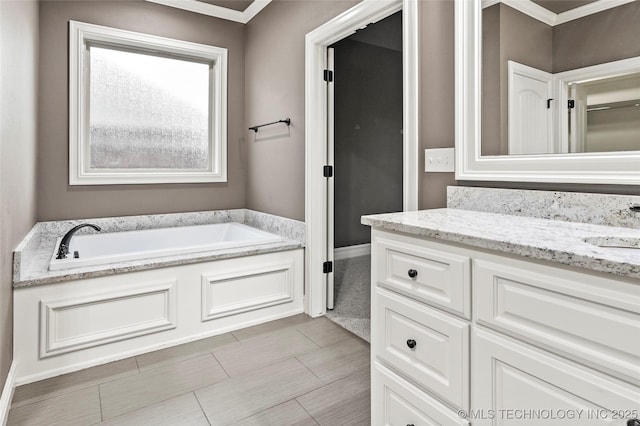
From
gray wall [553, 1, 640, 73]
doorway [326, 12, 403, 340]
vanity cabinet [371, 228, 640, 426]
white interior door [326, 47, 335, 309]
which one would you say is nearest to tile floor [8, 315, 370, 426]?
vanity cabinet [371, 228, 640, 426]

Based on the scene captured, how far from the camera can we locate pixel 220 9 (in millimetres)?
3451

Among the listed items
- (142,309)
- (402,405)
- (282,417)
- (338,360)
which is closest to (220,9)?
(142,309)

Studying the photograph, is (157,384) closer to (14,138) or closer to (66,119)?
(14,138)

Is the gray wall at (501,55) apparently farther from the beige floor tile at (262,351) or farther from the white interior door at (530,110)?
the beige floor tile at (262,351)

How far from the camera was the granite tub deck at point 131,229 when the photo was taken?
6.49 ft

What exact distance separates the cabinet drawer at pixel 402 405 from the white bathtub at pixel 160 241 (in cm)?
152

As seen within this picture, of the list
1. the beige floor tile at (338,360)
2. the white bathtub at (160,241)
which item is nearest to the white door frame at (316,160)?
the white bathtub at (160,241)

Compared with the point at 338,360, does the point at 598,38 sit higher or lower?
higher

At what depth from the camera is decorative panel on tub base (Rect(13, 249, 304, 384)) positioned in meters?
1.92

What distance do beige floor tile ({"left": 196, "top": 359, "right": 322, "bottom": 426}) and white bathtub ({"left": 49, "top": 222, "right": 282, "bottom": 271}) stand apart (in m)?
0.91

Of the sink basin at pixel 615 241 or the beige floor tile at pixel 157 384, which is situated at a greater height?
the sink basin at pixel 615 241

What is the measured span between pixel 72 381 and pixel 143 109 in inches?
89.3

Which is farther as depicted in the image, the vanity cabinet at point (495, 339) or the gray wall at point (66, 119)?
the gray wall at point (66, 119)

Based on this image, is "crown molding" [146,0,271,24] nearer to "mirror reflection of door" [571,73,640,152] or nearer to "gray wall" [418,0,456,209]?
"gray wall" [418,0,456,209]
